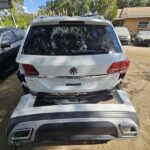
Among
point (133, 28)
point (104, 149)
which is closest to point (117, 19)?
point (133, 28)

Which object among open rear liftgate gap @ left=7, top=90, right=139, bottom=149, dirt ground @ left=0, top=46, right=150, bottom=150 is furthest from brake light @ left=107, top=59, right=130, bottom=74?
dirt ground @ left=0, top=46, right=150, bottom=150

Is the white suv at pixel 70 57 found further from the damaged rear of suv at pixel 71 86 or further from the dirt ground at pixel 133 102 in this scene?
the dirt ground at pixel 133 102

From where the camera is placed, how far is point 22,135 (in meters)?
3.23

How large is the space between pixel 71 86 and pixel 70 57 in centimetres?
43

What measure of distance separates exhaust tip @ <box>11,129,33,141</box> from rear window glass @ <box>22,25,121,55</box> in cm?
118

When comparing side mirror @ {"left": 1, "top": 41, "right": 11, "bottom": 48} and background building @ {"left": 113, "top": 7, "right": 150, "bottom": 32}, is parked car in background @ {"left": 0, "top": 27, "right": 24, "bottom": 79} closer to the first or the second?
side mirror @ {"left": 1, "top": 41, "right": 11, "bottom": 48}

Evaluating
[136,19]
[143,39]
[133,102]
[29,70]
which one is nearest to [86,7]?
[136,19]

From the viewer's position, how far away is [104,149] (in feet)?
12.8

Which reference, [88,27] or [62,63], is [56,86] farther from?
[88,27]

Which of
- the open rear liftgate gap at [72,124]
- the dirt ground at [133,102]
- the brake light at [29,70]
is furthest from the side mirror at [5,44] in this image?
the open rear liftgate gap at [72,124]

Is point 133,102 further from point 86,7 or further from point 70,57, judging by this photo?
point 86,7

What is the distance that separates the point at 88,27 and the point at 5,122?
8.21 feet

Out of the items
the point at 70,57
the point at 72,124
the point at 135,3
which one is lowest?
the point at 135,3

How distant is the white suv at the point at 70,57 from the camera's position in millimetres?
3521
